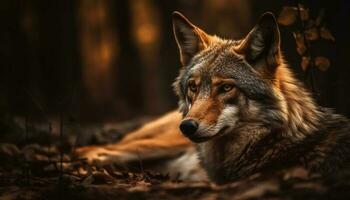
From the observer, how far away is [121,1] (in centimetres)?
1598

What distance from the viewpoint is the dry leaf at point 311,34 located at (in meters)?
5.65

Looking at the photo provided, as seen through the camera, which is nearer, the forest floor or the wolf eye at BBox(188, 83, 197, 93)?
the forest floor

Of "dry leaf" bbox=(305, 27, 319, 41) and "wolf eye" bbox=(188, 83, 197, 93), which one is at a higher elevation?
"dry leaf" bbox=(305, 27, 319, 41)

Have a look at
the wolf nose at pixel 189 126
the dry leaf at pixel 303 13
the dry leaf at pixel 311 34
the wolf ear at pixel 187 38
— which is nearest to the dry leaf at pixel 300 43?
the dry leaf at pixel 311 34

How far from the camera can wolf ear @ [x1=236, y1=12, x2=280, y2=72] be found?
4578mm

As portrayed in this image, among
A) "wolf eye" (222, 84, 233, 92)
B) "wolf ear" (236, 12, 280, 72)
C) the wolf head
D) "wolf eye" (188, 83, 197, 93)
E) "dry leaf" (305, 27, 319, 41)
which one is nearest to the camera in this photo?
the wolf head

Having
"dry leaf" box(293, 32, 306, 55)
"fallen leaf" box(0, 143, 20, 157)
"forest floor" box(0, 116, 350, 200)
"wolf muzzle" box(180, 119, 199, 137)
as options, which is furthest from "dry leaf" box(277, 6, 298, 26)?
"fallen leaf" box(0, 143, 20, 157)

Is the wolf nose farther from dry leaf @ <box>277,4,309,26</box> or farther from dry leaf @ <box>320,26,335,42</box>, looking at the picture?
dry leaf @ <box>320,26,335,42</box>

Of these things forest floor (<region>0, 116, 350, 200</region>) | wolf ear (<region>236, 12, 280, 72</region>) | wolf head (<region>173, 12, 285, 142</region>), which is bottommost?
forest floor (<region>0, 116, 350, 200</region>)

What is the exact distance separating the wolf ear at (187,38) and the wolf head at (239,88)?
48 centimetres

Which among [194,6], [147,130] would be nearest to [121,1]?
[194,6]

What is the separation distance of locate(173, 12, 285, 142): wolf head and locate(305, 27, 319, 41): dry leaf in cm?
109

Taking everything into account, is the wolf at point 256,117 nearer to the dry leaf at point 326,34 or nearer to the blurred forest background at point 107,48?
the dry leaf at point 326,34

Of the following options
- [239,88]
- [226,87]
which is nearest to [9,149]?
[226,87]
